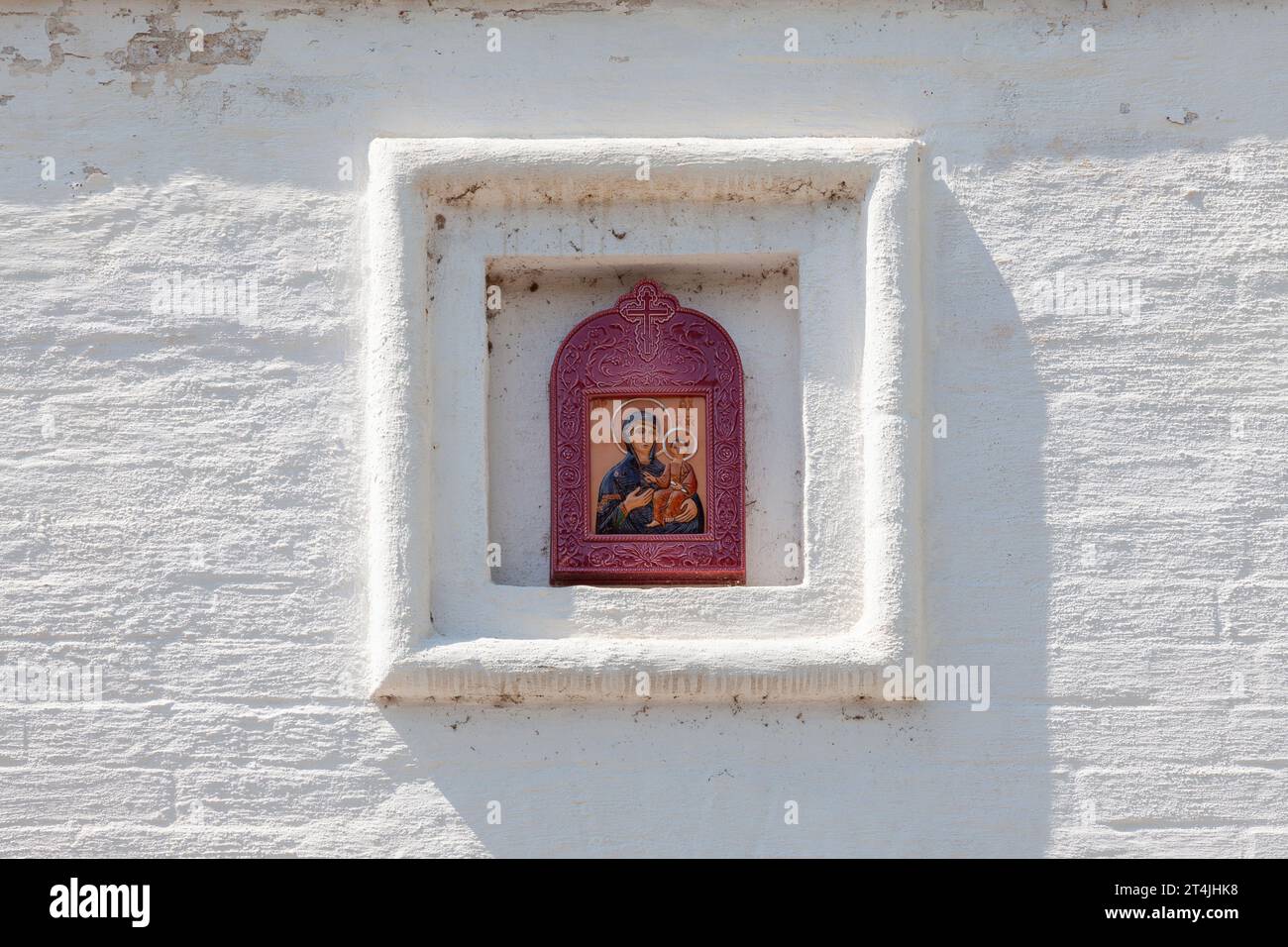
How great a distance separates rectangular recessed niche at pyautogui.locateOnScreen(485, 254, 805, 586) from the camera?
13.7ft

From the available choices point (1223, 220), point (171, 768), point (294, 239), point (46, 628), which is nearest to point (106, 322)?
point (294, 239)

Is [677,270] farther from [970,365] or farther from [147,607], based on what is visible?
[147,607]

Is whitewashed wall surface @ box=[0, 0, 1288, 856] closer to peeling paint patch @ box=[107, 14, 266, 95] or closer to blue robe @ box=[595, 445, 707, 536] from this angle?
peeling paint patch @ box=[107, 14, 266, 95]

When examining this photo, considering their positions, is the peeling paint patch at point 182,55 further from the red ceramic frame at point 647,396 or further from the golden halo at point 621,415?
the golden halo at point 621,415

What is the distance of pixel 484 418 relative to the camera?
4.11 meters

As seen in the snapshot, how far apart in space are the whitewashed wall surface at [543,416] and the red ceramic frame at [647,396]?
10 centimetres

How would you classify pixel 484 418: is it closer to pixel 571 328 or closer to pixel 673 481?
pixel 571 328

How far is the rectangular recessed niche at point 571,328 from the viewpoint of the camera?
418cm

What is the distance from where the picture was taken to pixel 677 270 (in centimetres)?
425

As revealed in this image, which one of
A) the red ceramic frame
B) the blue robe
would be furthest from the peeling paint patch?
the blue robe

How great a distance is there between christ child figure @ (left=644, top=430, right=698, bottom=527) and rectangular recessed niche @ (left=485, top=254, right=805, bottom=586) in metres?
0.18

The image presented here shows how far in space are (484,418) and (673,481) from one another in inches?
23.2

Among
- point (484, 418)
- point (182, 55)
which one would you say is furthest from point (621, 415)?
point (182, 55)

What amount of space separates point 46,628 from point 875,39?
298 centimetres
